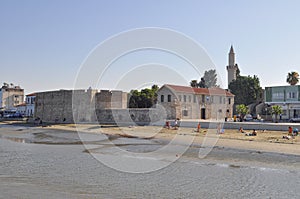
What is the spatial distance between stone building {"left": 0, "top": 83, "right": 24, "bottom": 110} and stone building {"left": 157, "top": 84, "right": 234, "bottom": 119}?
213 ft

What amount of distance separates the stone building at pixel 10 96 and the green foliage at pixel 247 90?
65.8 meters

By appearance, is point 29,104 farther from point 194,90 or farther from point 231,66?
point 231,66

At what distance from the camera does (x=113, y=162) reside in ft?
60.4

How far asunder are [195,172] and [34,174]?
749cm

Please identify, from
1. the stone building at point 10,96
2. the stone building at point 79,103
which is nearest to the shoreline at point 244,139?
the stone building at point 79,103

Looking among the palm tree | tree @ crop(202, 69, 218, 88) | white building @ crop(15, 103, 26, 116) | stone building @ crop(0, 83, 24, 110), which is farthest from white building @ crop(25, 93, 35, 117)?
the palm tree

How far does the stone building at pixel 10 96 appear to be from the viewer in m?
95.6

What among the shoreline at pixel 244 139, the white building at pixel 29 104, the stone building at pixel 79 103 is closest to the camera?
the shoreline at pixel 244 139

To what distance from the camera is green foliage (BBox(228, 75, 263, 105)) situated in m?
64.2

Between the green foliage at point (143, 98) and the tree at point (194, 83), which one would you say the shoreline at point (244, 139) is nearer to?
the green foliage at point (143, 98)

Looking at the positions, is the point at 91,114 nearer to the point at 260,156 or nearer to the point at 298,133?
the point at 298,133

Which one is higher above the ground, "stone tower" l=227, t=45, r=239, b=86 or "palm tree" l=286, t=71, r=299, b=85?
"stone tower" l=227, t=45, r=239, b=86

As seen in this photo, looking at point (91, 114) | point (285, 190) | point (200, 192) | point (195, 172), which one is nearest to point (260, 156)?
point (195, 172)

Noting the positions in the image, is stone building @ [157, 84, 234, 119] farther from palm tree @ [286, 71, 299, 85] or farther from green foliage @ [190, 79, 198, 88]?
green foliage @ [190, 79, 198, 88]
